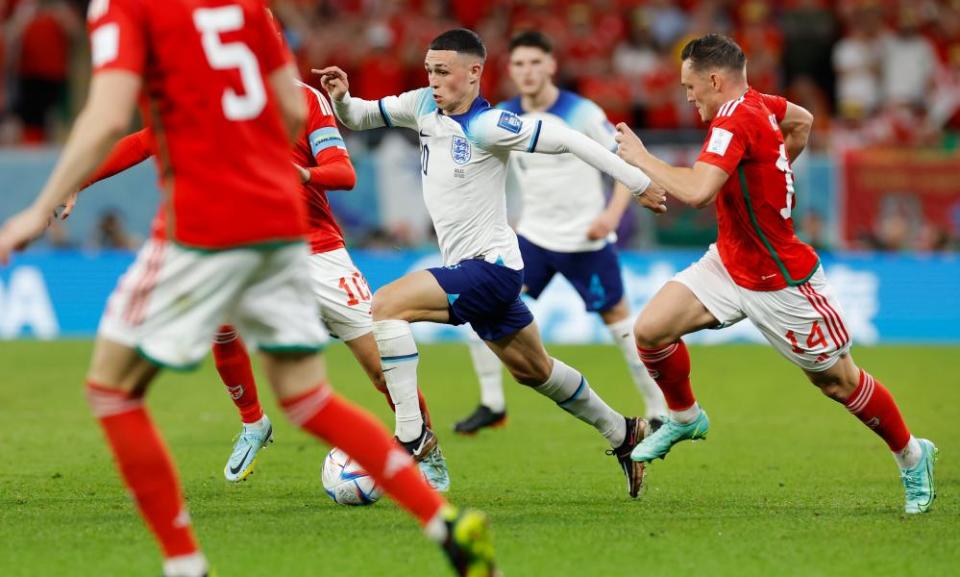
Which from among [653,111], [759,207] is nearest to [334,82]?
[759,207]

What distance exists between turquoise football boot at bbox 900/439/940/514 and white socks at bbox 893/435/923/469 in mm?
16

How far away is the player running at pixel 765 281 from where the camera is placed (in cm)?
685

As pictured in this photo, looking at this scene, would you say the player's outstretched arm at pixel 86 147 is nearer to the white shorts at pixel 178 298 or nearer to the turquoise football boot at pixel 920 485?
the white shorts at pixel 178 298

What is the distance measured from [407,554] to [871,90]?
16110 mm

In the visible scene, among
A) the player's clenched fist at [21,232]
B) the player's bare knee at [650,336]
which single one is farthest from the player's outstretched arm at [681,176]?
the player's clenched fist at [21,232]

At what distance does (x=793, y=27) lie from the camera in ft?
69.2

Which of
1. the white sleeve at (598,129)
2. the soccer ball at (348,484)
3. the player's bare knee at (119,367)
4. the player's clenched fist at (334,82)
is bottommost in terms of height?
the soccer ball at (348,484)

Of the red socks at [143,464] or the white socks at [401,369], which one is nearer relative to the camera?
the red socks at [143,464]

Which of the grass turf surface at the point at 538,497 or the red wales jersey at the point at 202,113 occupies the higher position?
the red wales jersey at the point at 202,113

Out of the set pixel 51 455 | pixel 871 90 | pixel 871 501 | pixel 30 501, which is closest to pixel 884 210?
pixel 871 90

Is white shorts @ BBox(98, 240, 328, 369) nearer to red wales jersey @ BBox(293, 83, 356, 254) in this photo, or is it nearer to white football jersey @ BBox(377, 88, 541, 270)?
red wales jersey @ BBox(293, 83, 356, 254)

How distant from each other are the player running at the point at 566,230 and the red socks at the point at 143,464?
5.47 meters

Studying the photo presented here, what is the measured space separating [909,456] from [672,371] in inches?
49.8

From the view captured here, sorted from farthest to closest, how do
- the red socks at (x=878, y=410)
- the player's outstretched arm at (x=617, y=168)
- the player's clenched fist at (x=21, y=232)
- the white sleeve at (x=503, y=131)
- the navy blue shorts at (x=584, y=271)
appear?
the navy blue shorts at (x=584, y=271)
the red socks at (x=878, y=410)
the white sleeve at (x=503, y=131)
the player's outstretched arm at (x=617, y=168)
the player's clenched fist at (x=21, y=232)
